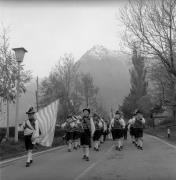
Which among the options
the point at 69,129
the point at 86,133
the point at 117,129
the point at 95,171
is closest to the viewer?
the point at 95,171

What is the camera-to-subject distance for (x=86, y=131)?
14.6 meters

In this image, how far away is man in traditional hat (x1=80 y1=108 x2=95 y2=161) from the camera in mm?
14242

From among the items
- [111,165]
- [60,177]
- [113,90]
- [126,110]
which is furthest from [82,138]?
[113,90]

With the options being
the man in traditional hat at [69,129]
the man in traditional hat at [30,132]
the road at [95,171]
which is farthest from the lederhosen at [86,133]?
the man in traditional hat at [69,129]

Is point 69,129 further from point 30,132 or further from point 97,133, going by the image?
point 30,132

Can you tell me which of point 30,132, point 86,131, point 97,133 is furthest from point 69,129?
point 30,132

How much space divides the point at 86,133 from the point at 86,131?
0.08m

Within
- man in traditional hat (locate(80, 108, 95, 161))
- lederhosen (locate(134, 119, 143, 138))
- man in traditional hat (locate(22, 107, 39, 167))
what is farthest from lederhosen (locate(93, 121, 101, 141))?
man in traditional hat (locate(22, 107, 39, 167))

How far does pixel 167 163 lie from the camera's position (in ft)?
40.2

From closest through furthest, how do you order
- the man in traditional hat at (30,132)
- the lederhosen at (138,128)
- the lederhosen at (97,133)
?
the man in traditional hat at (30,132) → the lederhosen at (138,128) → the lederhosen at (97,133)

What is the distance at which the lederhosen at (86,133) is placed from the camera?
14.3 m

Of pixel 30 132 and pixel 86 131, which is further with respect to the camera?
pixel 86 131

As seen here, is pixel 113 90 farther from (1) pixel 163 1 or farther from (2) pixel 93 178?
(2) pixel 93 178

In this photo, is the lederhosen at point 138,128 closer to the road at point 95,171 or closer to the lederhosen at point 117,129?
the lederhosen at point 117,129
